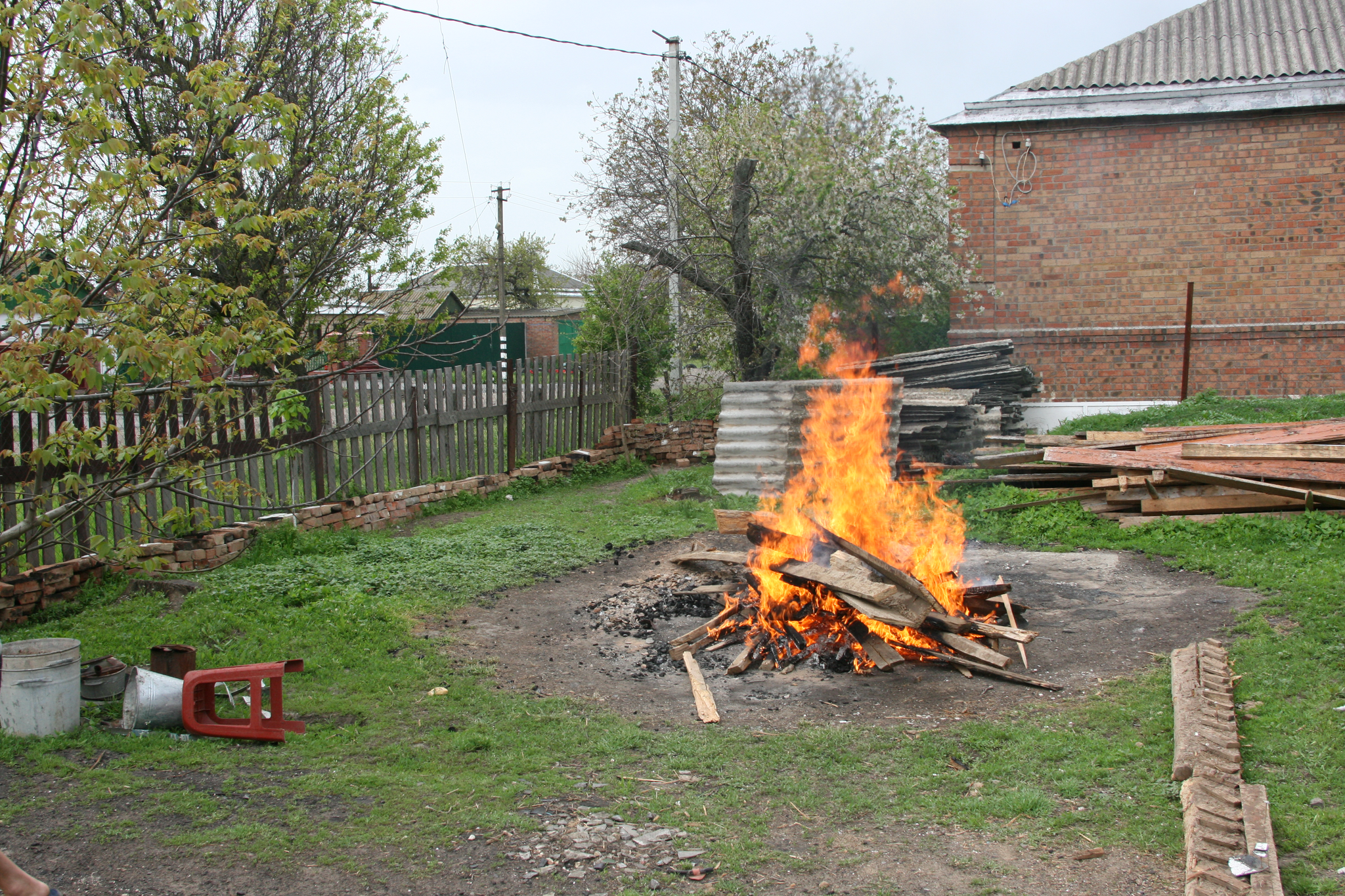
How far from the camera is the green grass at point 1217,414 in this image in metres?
13.1

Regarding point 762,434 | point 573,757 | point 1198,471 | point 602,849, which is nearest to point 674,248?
point 762,434

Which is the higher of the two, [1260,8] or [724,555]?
[1260,8]

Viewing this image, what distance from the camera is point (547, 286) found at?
160 ft

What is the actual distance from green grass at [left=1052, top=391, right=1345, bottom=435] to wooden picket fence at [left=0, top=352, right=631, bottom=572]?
7864 millimetres

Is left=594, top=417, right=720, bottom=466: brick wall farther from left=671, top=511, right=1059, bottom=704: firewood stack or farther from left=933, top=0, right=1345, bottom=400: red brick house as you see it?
left=671, top=511, right=1059, bottom=704: firewood stack

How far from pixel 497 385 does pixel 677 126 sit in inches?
334

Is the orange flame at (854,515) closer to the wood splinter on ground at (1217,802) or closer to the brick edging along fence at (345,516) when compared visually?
the wood splinter on ground at (1217,802)

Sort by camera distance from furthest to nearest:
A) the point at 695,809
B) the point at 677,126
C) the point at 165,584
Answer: the point at 677,126 < the point at 165,584 < the point at 695,809

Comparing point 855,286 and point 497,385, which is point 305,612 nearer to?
point 497,385

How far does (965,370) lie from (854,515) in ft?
24.1

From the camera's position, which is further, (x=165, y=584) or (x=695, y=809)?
(x=165, y=584)

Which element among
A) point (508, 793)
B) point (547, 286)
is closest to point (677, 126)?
point (508, 793)

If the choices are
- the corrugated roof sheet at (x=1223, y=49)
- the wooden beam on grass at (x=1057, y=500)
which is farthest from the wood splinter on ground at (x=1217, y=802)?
the corrugated roof sheet at (x=1223, y=49)

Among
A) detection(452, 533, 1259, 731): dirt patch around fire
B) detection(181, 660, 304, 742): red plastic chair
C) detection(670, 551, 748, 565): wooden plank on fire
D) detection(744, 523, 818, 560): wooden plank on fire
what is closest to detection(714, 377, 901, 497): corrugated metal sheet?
detection(452, 533, 1259, 731): dirt patch around fire
